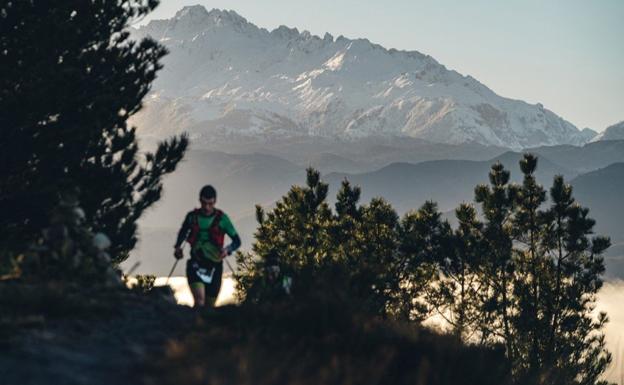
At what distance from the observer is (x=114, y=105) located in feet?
63.0

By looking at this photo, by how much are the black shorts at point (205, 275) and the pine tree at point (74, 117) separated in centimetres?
583

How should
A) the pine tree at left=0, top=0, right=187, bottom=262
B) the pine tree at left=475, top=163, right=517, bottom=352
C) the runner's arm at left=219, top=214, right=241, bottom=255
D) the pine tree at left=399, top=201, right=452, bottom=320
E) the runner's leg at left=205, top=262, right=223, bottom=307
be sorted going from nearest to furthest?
1. the runner's arm at left=219, top=214, right=241, bottom=255
2. the runner's leg at left=205, top=262, right=223, bottom=307
3. the pine tree at left=0, top=0, right=187, bottom=262
4. the pine tree at left=475, top=163, right=517, bottom=352
5. the pine tree at left=399, top=201, right=452, bottom=320

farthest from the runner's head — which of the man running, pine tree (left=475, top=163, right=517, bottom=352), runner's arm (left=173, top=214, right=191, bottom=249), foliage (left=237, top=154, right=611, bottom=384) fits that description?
pine tree (left=475, top=163, right=517, bottom=352)

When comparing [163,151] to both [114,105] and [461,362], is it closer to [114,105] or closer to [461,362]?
[114,105]

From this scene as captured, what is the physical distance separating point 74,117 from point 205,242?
8913 millimetres

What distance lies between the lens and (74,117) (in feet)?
59.5

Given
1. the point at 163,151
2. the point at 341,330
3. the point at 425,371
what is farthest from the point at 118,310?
the point at 163,151

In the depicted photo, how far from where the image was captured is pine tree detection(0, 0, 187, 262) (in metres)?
17.2

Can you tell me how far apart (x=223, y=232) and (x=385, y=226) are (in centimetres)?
2977

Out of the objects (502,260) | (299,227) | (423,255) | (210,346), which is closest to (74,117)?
(210,346)

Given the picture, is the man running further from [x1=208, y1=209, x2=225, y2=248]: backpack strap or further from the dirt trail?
the dirt trail

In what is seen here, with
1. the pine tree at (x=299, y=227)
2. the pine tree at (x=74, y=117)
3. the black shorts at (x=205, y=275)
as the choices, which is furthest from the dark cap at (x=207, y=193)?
the pine tree at (x=299, y=227)

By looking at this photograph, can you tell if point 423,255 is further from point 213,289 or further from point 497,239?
point 213,289

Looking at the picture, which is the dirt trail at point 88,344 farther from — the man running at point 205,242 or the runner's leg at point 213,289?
the runner's leg at point 213,289
